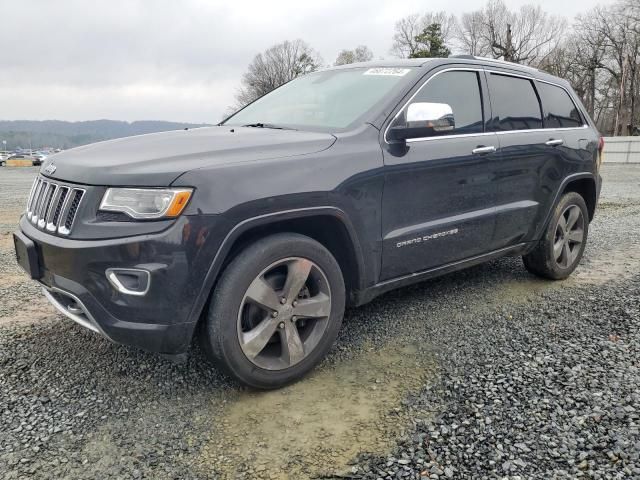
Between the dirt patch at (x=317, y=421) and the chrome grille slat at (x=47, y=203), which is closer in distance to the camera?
the dirt patch at (x=317, y=421)

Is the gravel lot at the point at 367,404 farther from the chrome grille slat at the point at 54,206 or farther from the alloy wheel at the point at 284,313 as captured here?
the chrome grille slat at the point at 54,206

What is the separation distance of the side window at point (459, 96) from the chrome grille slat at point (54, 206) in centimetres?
212

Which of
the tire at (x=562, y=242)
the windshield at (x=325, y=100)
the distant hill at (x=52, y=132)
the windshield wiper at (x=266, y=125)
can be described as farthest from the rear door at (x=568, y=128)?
the distant hill at (x=52, y=132)

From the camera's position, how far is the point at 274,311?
2.69 metres

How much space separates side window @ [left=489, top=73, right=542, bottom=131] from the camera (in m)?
3.94

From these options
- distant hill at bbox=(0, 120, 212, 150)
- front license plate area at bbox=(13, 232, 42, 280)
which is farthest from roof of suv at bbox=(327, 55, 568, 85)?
distant hill at bbox=(0, 120, 212, 150)

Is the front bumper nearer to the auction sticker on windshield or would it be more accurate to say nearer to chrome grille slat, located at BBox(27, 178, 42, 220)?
chrome grille slat, located at BBox(27, 178, 42, 220)

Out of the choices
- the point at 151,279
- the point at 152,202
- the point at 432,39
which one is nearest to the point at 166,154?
the point at 152,202

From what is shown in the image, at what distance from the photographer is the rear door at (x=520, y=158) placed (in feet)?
12.7

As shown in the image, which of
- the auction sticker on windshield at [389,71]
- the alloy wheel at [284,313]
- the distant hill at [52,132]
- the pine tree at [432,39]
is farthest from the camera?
the distant hill at [52,132]

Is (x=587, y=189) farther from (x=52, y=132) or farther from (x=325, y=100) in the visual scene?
(x=52, y=132)

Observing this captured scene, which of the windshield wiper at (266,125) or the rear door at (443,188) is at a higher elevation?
the windshield wiper at (266,125)

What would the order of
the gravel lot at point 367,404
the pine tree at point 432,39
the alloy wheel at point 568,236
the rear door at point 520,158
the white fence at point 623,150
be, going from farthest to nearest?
the pine tree at point 432,39 < the white fence at point 623,150 < the alloy wheel at point 568,236 < the rear door at point 520,158 < the gravel lot at point 367,404

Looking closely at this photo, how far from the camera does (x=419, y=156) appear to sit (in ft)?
10.6
